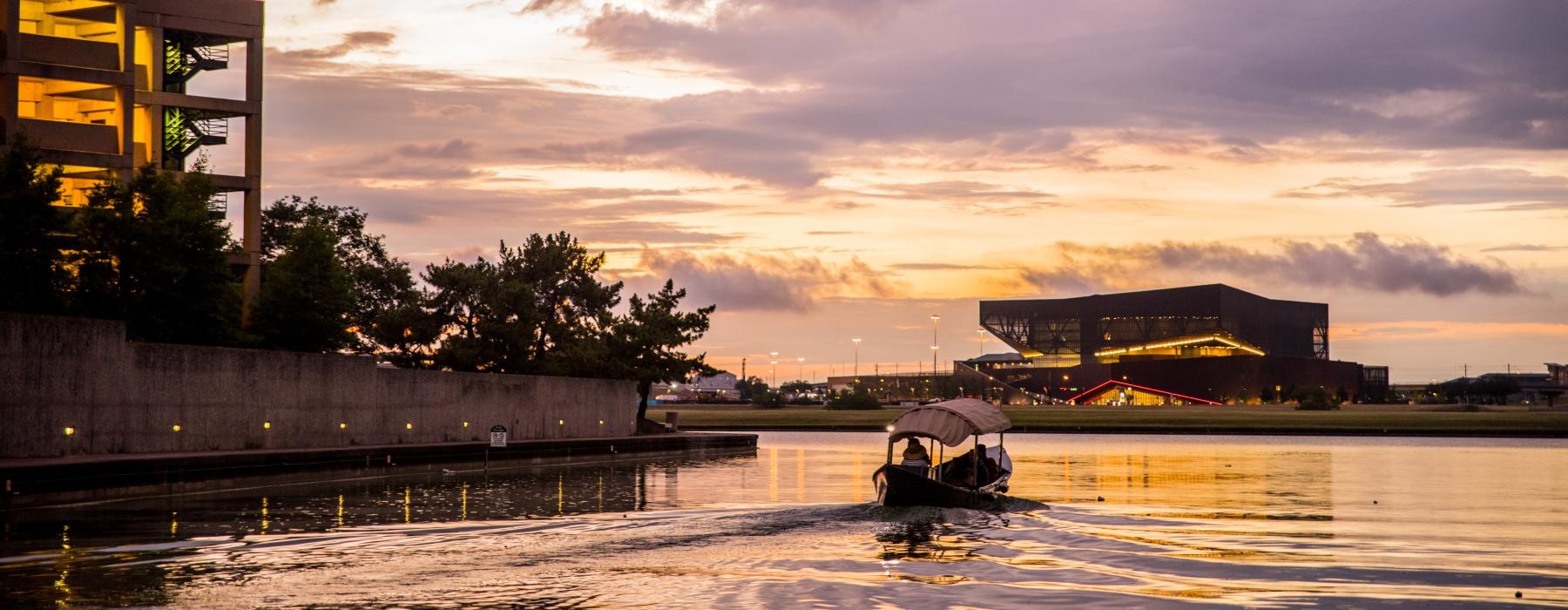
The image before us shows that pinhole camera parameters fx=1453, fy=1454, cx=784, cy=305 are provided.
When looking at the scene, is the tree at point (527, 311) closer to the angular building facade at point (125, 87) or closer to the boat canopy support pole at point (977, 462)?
the angular building facade at point (125, 87)

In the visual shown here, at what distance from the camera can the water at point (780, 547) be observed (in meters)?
23.0

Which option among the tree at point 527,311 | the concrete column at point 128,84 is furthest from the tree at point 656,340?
the concrete column at point 128,84

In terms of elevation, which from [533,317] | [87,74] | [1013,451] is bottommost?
[1013,451]

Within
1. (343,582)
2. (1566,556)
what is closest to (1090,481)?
(1566,556)

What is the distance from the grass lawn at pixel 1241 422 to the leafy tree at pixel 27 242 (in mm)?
74949

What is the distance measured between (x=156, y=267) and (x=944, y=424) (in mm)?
30681

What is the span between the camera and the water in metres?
23.0

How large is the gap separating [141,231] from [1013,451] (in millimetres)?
51587

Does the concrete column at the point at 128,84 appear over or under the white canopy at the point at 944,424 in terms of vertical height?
over

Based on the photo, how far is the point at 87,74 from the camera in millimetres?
66938

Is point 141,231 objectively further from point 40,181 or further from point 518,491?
point 518,491

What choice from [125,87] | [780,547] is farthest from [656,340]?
[780,547]

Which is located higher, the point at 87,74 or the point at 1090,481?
the point at 87,74

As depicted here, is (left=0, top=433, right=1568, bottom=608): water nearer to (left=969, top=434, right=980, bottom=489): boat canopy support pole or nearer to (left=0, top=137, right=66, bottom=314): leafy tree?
(left=969, top=434, right=980, bottom=489): boat canopy support pole
